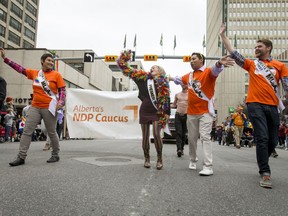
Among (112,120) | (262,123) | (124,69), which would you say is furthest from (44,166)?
(112,120)

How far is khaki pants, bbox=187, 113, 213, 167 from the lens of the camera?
14.8ft

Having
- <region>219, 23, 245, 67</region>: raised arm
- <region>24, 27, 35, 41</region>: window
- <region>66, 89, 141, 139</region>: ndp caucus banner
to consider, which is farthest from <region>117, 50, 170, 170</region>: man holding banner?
<region>24, 27, 35, 41</region>: window

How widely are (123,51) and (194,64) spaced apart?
1.32 meters

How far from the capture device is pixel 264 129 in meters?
3.91

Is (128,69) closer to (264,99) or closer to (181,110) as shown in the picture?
(264,99)

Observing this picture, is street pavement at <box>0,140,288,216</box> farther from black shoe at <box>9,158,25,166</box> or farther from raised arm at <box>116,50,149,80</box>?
raised arm at <box>116,50,149,80</box>

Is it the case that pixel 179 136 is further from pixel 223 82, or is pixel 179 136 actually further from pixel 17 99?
pixel 223 82

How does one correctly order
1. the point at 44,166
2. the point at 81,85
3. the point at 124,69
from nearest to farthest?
the point at 44,166 < the point at 124,69 < the point at 81,85

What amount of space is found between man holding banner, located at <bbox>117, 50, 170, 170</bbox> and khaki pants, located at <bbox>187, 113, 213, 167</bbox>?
19.4 inches

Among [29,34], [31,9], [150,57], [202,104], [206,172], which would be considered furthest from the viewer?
[29,34]

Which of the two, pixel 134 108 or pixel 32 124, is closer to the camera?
pixel 32 124

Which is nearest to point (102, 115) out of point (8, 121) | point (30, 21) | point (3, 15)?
point (8, 121)

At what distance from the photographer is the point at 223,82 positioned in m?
101

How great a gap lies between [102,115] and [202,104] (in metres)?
4.38
